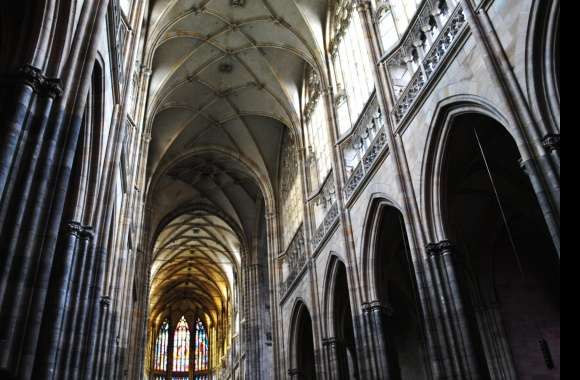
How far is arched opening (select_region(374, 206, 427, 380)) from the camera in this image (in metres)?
13.7

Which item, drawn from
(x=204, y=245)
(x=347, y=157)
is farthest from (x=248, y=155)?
(x=204, y=245)

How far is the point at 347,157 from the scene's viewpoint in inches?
626

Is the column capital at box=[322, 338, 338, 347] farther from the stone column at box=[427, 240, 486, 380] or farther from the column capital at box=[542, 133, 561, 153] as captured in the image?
the column capital at box=[542, 133, 561, 153]

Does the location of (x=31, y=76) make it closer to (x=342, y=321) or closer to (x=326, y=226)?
(x=326, y=226)

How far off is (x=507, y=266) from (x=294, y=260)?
9266 mm

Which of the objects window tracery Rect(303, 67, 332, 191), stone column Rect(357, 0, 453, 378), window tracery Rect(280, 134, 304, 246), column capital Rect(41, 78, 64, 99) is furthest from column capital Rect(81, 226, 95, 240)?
window tracery Rect(280, 134, 304, 246)

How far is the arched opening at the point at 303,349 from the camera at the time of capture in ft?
65.0

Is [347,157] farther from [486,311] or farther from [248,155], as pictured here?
[248,155]

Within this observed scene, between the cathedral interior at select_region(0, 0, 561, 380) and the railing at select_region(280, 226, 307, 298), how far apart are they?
16 cm

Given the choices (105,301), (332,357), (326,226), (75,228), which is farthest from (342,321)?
(75,228)

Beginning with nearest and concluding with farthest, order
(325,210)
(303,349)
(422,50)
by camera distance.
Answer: (422,50), (325,210), (303,349)

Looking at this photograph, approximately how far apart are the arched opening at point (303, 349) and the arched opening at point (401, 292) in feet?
11.4

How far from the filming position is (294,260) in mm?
21516

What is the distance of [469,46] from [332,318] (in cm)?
1015
